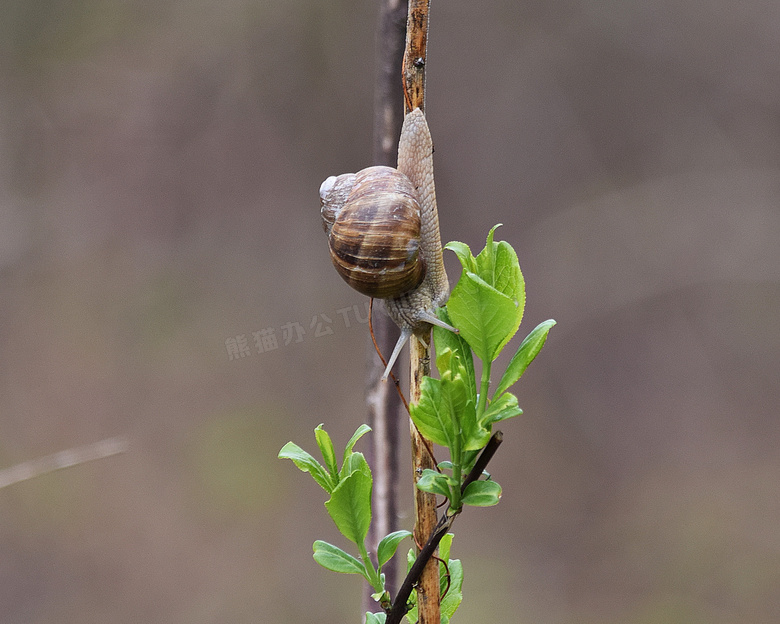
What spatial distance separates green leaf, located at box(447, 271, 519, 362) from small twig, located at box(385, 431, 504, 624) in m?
0.05

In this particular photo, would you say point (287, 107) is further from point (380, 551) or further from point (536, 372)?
point (380, 551)

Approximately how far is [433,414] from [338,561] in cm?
12

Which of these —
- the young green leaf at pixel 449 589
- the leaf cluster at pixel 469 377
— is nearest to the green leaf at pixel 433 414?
the leaf cluster at pixel 469 377

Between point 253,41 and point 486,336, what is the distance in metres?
1.59

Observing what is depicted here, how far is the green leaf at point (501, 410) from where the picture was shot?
13.4 inches

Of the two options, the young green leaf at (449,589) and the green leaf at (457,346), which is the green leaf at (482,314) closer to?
the green leaf at (457,346)

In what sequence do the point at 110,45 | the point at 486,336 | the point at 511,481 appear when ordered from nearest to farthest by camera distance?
the point at 486,336 < the point at 110,45 < the point at 511,481

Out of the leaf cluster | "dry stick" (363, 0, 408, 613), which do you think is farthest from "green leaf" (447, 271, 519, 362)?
"dry stick" (363, 0, 408, 613)

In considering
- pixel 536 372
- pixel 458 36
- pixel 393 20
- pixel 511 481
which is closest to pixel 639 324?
pixel 536 372

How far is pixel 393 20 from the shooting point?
1.40ft

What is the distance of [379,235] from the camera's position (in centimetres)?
39
